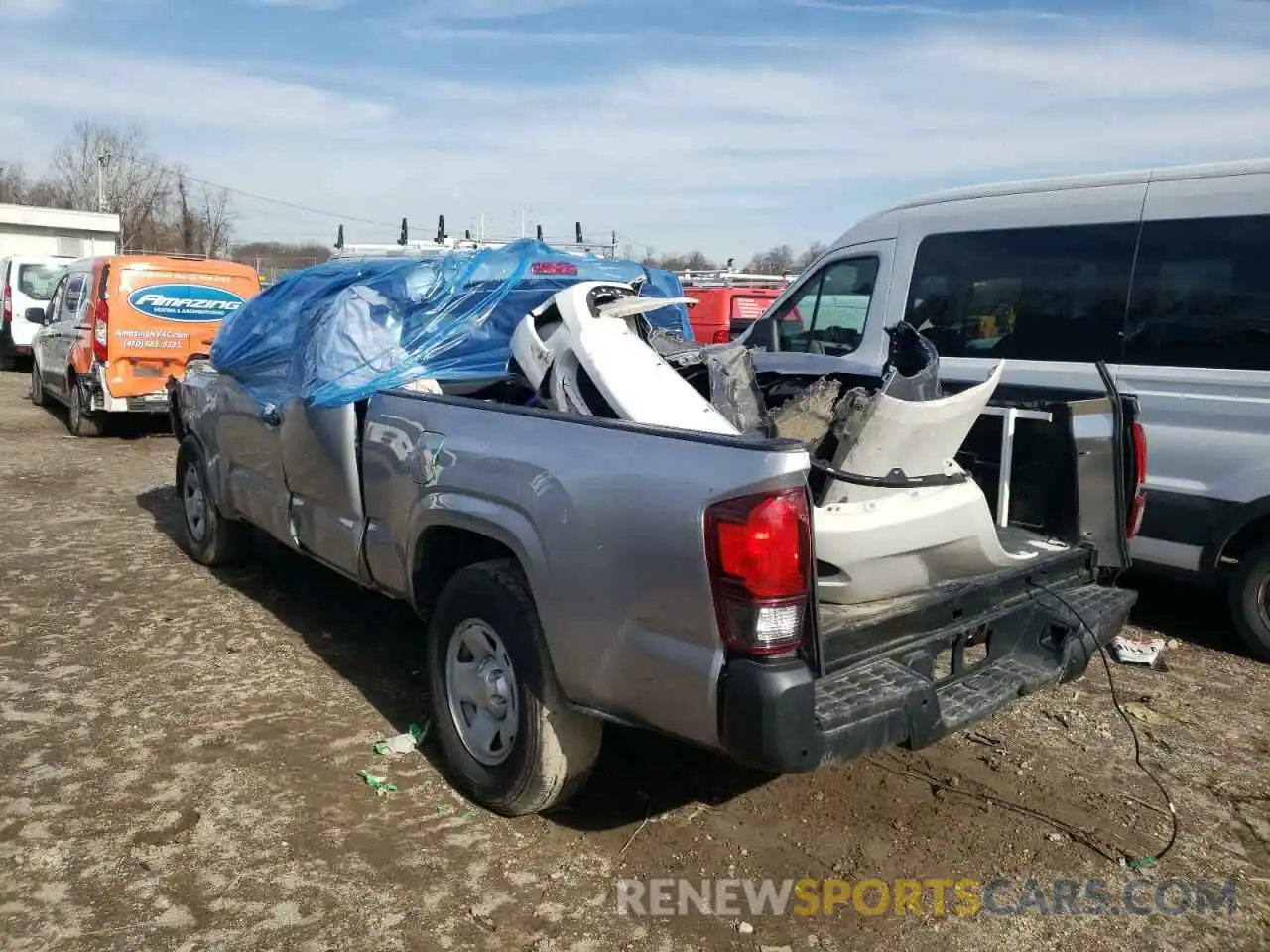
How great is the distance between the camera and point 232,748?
4004 millimetres

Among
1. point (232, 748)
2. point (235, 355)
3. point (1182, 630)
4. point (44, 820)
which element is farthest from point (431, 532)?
point (1182, 630)

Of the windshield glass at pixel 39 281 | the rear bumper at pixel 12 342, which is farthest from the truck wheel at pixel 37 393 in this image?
the rear bumper at pixel 12 342

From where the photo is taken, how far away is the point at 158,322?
1120cm

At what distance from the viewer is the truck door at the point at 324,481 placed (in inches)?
169

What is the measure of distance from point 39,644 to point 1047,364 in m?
5.59

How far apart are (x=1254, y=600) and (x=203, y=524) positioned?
5949 millimetres

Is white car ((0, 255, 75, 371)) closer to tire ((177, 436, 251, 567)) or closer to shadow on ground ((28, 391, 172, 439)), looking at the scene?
shadow on ground ((28, 391, 172, 439))

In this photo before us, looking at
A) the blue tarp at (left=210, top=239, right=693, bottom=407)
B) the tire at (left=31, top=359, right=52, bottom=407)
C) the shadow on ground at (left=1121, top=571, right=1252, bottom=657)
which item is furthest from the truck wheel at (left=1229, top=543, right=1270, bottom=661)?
the tire at (left=31, top=359, right=52, bottom=407)

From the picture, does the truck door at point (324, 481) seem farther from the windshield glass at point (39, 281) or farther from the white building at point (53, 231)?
the white building at point (53, 231)

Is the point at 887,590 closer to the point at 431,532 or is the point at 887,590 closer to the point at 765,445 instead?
the point at 765,445

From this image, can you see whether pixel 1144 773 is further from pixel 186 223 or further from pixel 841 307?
pixel 186 223

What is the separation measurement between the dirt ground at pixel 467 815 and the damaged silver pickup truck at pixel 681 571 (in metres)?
0.39

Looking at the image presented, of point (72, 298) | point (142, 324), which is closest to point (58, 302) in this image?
point (72, 298)

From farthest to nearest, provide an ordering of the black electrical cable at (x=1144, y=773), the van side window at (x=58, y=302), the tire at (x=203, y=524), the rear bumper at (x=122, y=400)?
1. the van side window at (x=58, y=302)
2. the rear bumper at (x=122, y=400)
3. the tire at (x=203, y=524)
4. the black electrical cable at (x=1144, y=773)
